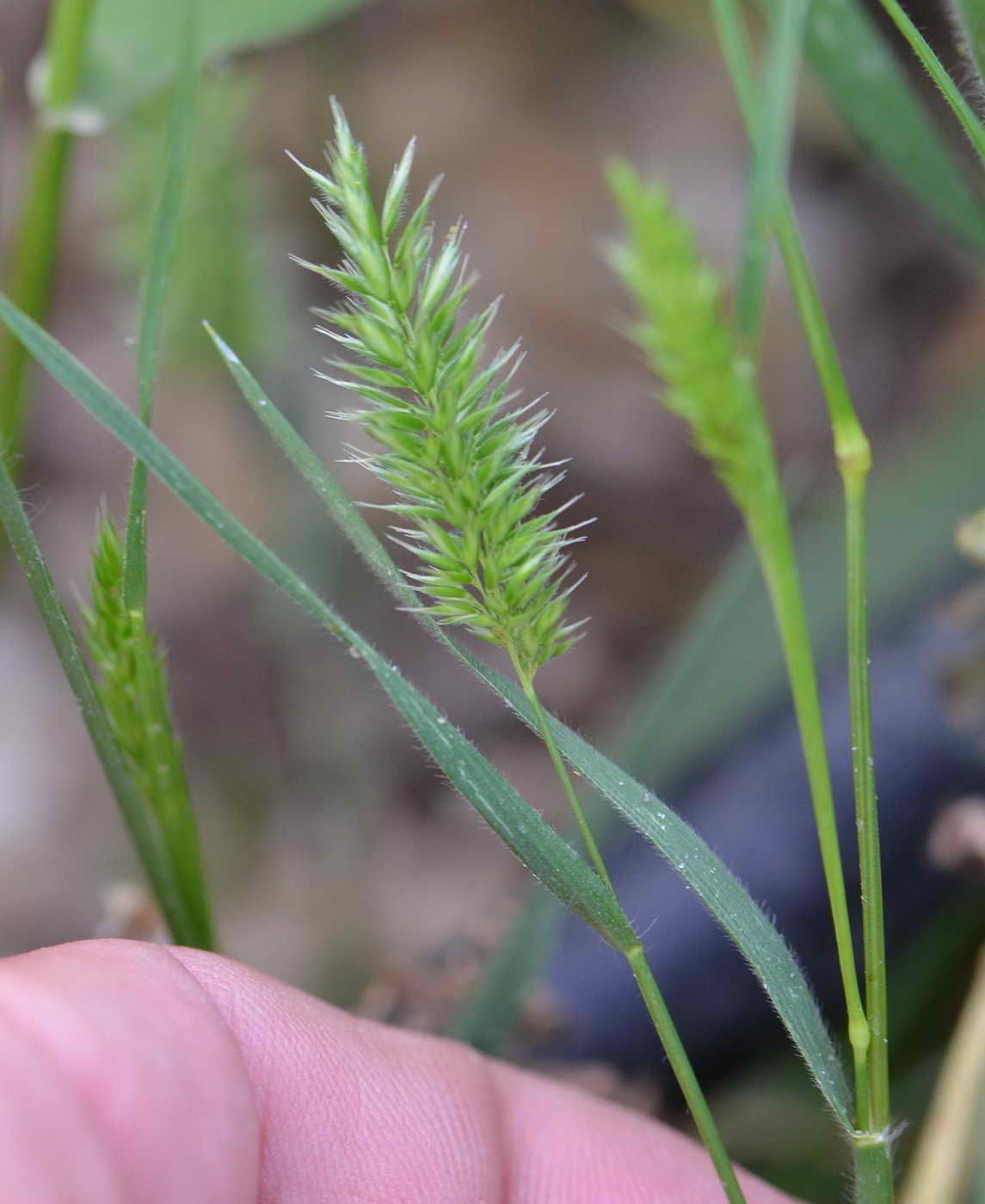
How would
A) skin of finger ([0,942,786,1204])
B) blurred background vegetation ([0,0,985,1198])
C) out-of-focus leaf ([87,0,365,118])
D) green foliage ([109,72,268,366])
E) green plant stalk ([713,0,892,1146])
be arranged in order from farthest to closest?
blurred background vegetation ([0,0,985,1198])
green foliage ([109,72,268,366])
out-of-focus leaf ([87,0,365,118])
skin of finger ([0,942,786,1204])
green plant stalk ([713,0,892,1146])

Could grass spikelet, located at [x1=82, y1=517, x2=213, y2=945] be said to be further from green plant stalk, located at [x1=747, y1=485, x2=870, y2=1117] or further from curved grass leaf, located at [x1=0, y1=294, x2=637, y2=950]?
green plant stalk, located at [x1=747, y1=485, x2=870, y2=1117]

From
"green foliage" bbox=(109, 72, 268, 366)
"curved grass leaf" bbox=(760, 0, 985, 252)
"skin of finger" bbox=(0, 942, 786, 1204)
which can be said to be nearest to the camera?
"skin of finger" bbox=(0, 942, 786, 1204)

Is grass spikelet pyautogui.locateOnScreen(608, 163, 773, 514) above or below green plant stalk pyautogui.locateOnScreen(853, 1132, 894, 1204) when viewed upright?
above

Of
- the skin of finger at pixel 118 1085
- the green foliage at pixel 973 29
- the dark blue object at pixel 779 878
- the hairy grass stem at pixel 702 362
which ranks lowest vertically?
the dark blue object at pixel 779 878

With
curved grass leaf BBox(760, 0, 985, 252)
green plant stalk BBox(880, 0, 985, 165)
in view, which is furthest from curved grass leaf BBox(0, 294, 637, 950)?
curved grass leaf BBox(760, 0, 985, 252)

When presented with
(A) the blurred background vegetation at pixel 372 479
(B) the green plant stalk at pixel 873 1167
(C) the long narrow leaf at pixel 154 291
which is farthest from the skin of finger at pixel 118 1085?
(A) the blurred background vegetation at pixel 372 479

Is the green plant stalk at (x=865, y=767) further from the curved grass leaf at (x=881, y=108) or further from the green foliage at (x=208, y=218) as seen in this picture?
the green foliage at (x=208, y=218)
